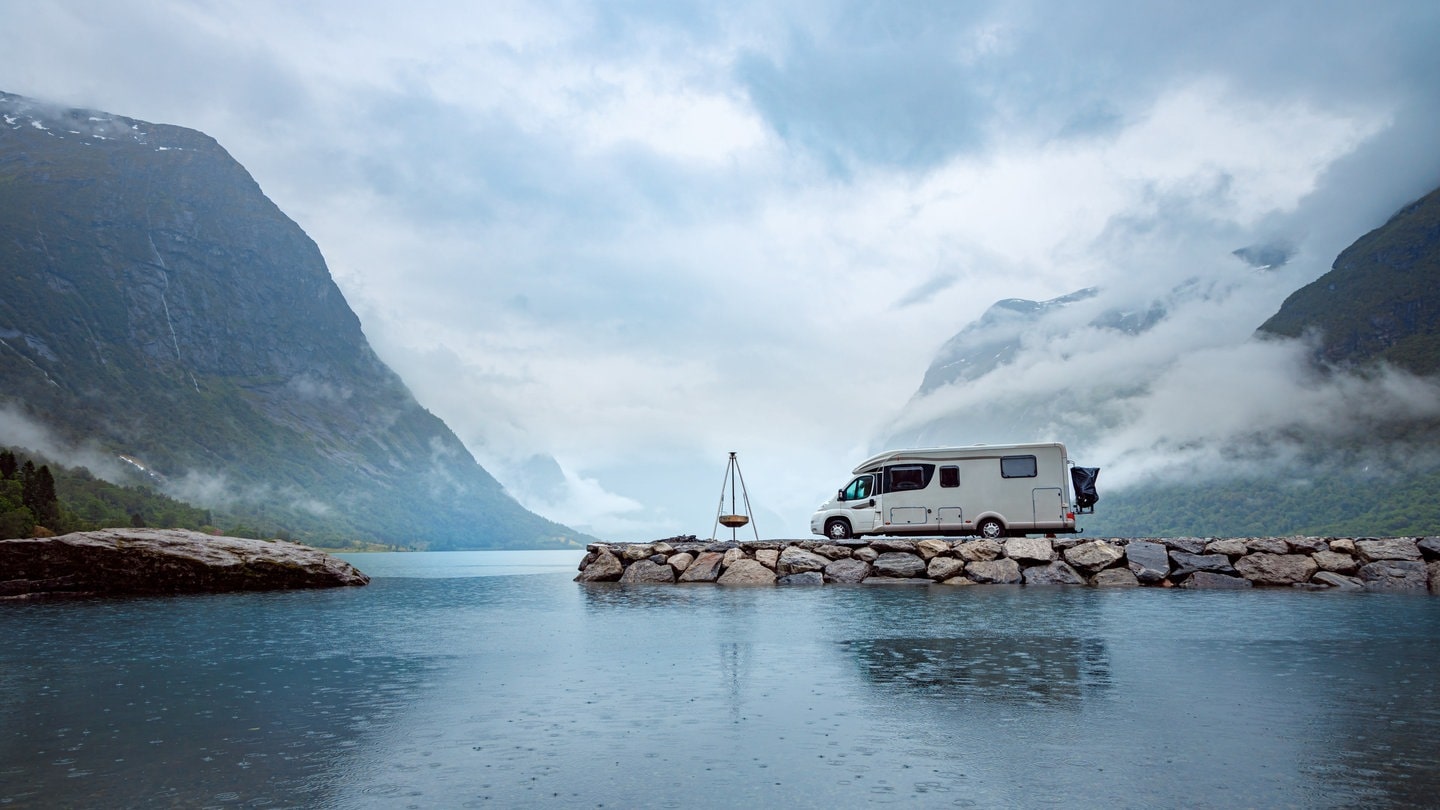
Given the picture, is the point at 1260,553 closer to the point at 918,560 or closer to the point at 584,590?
the point at 918,560

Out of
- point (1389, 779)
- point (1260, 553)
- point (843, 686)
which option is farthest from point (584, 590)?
point (1389, 779)

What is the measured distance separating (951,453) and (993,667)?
2395cm

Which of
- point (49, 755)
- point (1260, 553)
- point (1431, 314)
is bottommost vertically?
point (49, 755)

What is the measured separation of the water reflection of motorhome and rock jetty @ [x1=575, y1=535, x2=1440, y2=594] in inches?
686

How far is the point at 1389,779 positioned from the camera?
834cm

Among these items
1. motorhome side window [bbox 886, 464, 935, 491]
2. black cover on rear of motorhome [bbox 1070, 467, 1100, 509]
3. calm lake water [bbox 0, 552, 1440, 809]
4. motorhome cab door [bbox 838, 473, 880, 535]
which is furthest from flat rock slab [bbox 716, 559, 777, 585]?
calm lake water [bbox 0, 552, 1440, 809]

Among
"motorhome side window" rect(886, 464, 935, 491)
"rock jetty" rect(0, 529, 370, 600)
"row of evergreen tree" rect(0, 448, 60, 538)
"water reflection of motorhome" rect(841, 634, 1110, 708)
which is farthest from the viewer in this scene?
"row of evergreen tree" rect(0, 448, 60, 538)

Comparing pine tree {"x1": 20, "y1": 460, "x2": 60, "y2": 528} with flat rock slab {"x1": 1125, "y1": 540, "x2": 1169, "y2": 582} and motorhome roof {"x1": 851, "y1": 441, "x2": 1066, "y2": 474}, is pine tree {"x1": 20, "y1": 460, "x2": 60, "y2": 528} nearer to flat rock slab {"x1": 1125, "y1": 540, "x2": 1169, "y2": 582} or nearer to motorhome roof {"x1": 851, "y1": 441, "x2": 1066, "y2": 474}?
motorhome roof {"x1": 851, "y1": 441, "x2": 1066, "y2": 474}

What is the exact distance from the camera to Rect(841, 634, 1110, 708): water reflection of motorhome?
12.9 m

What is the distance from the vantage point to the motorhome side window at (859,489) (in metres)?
40.2

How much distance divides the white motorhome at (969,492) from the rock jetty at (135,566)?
2605 cm

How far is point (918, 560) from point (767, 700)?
25274mm

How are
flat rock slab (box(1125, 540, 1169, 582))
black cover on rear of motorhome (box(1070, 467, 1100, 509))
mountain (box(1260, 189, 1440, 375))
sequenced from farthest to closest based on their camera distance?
mountain (box(1260, 189, 1440, 375)), black cover on rear of motorhome (box(1070, 467, 1100, 509)), flat rock slab (box(1125, 540, 1169, 582))

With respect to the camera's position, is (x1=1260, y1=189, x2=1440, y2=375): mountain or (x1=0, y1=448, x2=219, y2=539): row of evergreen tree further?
(x1=1260, y1=189, x2=1440, y2=375): mountain
